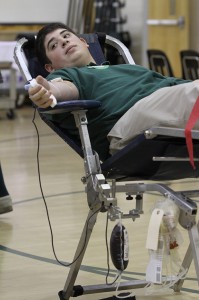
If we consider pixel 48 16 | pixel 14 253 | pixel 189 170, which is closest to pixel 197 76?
pixel 48 16

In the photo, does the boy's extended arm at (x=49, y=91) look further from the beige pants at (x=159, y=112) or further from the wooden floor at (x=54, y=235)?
the wooden floor at (x=54, y=235)

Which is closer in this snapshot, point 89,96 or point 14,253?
point 89,96

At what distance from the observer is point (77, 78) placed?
265 centimetres

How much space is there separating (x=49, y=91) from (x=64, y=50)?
1.45ft

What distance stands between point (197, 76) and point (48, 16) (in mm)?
3675

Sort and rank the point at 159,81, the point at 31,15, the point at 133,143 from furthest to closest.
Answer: the point at 31,15, the point at 159,81, the point at 133,143

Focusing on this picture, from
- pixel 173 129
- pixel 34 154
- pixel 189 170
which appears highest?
pixel 173 129

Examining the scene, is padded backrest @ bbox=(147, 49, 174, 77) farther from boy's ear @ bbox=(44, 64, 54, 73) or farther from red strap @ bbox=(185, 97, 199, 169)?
red strap @ bbox=(185, 97, 199, 169)

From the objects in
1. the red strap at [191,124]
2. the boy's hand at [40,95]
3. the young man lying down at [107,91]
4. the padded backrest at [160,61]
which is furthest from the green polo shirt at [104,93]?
the padded backrest at [160,61]

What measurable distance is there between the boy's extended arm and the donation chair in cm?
5

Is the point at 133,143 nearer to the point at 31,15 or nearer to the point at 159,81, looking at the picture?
the point at 159,81

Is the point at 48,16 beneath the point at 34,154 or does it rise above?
above

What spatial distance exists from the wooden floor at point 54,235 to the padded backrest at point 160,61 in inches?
110

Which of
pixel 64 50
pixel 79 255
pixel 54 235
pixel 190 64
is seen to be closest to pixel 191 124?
pixel 79 255
